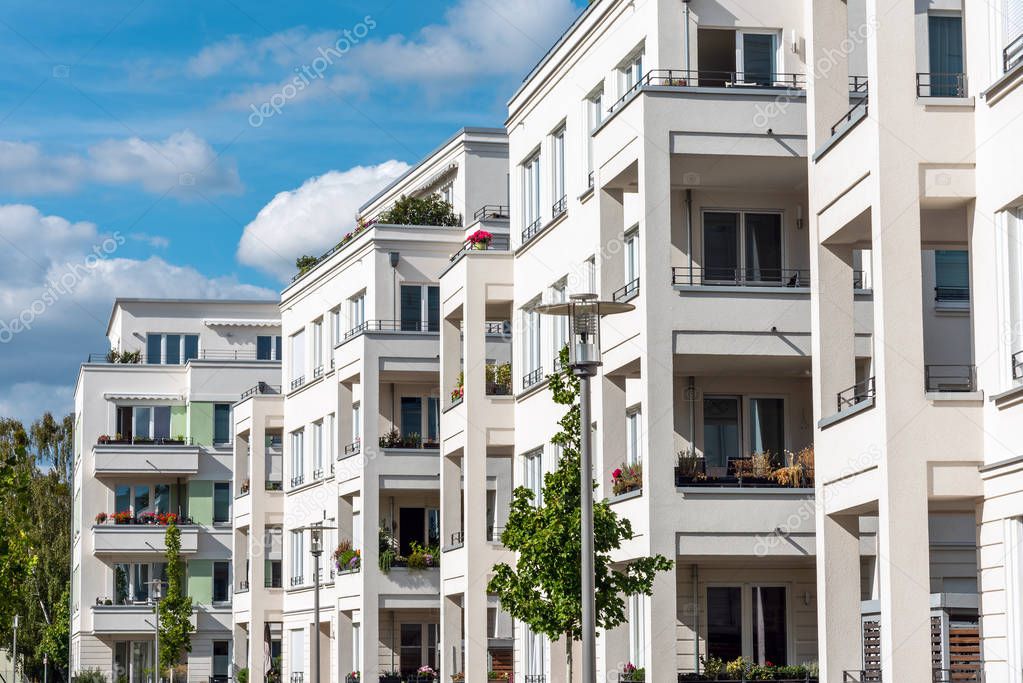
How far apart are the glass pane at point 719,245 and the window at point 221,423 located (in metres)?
45.3

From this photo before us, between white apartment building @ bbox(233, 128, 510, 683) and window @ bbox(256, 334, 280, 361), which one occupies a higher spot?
window @ bbox(256, 334, 280, 361)

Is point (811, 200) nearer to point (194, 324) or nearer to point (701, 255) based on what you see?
point (701, 255)

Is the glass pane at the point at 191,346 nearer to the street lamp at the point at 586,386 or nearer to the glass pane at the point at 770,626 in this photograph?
the glass pane at the point at 770,626

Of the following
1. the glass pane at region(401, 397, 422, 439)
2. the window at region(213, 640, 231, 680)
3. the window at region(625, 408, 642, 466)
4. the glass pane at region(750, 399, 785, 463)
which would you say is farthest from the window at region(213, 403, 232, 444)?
the glass pane at region(750, 399, 785, 463)

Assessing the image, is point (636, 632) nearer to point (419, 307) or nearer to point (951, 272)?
point (951, 272)

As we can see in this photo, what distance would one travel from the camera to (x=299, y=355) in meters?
58.4

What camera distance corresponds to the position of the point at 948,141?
68.2 feet

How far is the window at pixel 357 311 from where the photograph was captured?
51375 millimetres

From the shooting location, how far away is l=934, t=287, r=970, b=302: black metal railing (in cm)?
3353

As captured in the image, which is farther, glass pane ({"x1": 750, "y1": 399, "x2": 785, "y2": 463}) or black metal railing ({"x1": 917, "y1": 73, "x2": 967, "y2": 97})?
glass pane ({"x1": 750, "y1": 399, "x2": 785, "y2": 463})

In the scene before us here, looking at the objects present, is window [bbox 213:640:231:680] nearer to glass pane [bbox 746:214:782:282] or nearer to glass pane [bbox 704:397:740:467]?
glass pane [bbox 704:397:740:467]

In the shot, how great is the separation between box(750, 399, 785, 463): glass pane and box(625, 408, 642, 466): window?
2.21 meters

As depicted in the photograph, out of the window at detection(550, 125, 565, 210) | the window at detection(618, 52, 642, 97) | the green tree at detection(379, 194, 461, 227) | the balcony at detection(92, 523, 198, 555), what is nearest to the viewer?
the window at detection(618, 52, 642, 97)

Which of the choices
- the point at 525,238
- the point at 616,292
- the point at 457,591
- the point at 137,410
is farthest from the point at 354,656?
the point at 137,410
